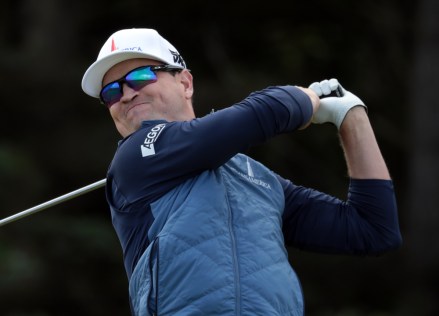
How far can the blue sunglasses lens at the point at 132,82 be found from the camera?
404cm

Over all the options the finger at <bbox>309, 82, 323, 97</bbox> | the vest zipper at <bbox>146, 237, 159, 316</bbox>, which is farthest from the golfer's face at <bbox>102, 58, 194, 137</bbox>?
the vest zipper at <bbox>146, 237, 159, 316</bbox>

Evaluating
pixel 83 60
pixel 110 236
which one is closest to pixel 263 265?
pixel 110 236

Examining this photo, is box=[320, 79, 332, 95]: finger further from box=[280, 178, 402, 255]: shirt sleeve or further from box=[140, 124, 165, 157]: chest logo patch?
box=[140, 124, 165, 157]: chest logo patch

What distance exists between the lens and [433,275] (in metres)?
11.9

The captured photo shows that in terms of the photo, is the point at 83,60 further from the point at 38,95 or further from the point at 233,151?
the point at 233,151

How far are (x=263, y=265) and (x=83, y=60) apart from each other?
30.7 feet

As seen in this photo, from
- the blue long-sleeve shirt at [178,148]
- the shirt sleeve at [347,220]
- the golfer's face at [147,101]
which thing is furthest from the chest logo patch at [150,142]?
the shirt sleeve at [347,220]

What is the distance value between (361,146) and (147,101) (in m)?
0.72

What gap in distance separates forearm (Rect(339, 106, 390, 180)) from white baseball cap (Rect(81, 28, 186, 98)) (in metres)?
0.59

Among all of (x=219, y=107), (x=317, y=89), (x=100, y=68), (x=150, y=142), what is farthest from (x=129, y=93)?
(x=219, y=107)

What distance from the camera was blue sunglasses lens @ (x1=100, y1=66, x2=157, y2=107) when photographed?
4.04 m

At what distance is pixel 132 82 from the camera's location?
13.3 feet

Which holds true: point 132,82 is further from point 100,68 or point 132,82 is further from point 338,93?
point 338,93

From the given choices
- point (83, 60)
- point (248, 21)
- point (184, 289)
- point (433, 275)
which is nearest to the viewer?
point (184, 289)
